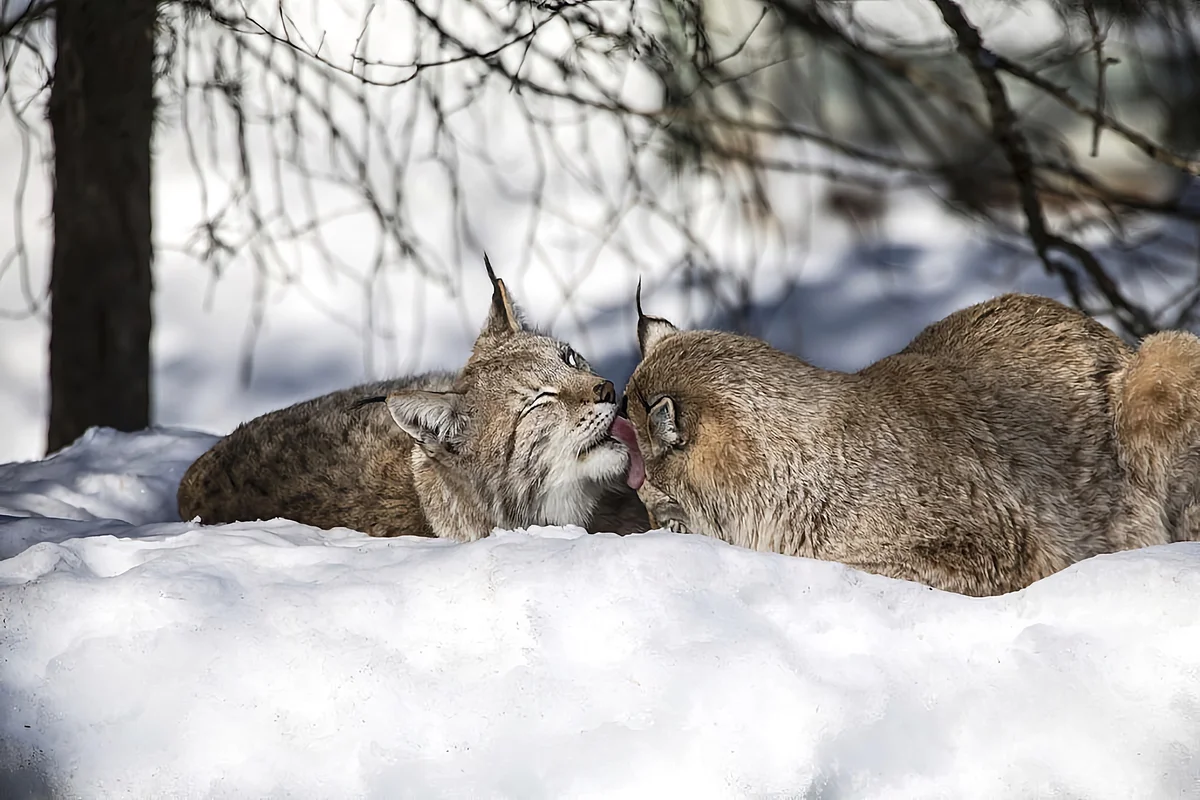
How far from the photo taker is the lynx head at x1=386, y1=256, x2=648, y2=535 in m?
3.36

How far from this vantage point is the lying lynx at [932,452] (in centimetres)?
283

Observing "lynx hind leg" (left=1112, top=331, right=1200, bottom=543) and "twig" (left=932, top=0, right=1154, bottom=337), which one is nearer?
"lynx hind leg" (left=1112, top=331, right=1200, bottom=543)

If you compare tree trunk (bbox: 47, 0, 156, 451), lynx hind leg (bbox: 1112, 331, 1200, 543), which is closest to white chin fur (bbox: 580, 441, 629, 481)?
lynx hind leg (bbox: 1112, 331, 1200, 543)

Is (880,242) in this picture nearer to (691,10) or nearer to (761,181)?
(761,181)

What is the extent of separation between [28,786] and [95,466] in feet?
8.42

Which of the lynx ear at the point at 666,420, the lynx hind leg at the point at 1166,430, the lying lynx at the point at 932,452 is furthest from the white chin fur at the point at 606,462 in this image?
the lynx hind leg at the point at 1166,430

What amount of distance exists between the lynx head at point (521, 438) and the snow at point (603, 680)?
74 cm

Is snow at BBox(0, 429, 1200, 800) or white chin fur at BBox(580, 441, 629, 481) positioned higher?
white chin fur at BBox(580, 441, 629, 481)

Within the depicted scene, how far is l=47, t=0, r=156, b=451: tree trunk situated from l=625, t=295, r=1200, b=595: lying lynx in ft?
9.70

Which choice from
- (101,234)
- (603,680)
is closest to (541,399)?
(603,680)

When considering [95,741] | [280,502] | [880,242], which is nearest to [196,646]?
[95,741]

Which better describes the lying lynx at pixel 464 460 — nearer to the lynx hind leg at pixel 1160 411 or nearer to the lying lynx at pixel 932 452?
the lying lynx at pixel 932 452

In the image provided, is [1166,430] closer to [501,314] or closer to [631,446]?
[631,446]

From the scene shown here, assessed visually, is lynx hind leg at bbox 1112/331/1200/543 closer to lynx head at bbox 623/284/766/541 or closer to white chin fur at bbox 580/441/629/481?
lynx head at bbox 623/284/766/541
